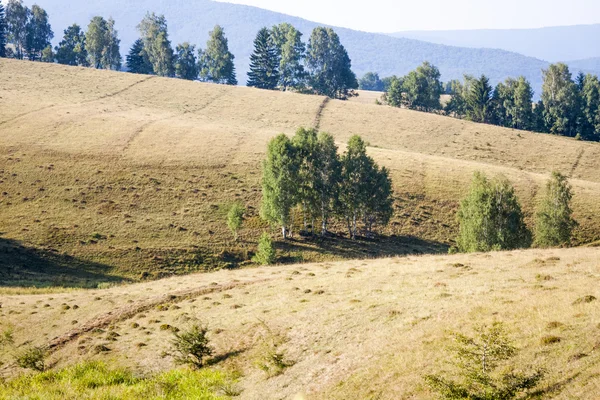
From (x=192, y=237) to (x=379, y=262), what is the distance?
31344 millimetres

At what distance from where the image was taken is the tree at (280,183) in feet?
235

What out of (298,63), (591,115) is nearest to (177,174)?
(298,63)

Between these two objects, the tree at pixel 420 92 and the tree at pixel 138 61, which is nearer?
the tree at pixel 420 92

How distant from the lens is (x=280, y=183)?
72.6m

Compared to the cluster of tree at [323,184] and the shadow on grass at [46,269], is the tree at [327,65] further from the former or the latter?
the shadow on grass at [46,269]

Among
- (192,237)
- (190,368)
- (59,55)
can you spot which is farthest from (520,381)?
(59,55)

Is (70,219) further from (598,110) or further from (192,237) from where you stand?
(598,110)

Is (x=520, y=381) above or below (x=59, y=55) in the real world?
below

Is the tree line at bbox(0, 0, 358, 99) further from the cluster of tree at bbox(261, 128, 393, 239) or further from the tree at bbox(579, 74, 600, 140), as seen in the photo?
the cluster of tree at bbox(261, 128, 393, 239)

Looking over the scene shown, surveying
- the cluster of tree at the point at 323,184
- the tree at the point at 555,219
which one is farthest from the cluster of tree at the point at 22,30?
the tree at the point at 555,219

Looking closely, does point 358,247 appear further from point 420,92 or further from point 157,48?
point 157,48

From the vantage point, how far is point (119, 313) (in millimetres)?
35312

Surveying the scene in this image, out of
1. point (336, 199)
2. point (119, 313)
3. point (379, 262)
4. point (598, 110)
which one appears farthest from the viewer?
point (598, 110)

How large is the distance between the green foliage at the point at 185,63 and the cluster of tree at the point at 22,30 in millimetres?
43790
